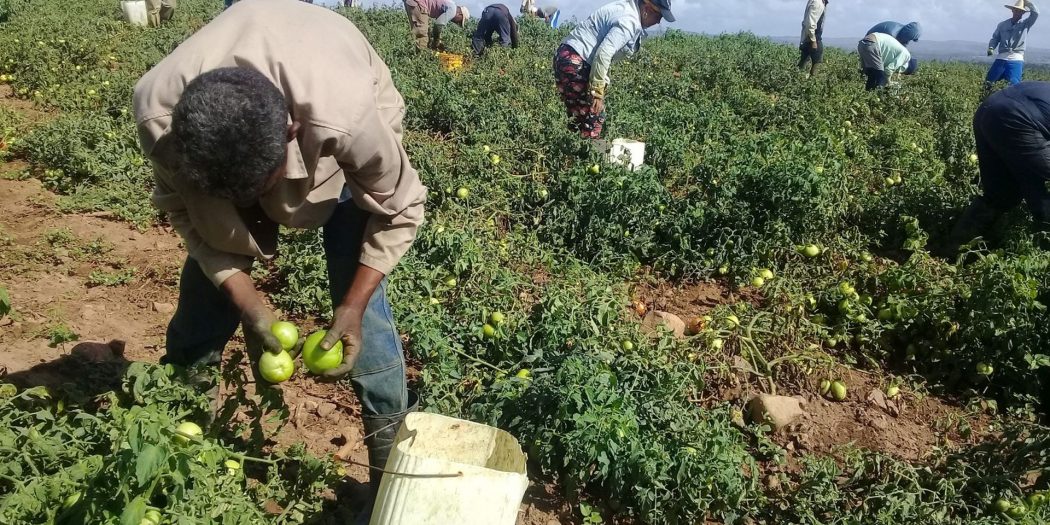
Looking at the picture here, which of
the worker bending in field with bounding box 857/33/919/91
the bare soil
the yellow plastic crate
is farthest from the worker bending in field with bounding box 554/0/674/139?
the worker bending in field with bounding box 857/33/919/91

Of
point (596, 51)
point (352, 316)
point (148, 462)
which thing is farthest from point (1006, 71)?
point (148, 462)

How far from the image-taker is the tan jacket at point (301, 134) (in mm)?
1783

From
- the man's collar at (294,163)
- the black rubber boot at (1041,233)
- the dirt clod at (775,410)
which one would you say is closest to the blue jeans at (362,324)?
the man's collar at (294,163)

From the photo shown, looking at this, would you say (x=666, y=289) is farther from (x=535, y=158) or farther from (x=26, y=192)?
(x=26, y=192)

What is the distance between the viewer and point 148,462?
61.3 inches

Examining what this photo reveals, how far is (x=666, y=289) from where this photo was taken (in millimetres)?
4617

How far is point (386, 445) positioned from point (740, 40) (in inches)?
760

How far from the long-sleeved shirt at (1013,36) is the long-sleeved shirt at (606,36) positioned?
6.66m

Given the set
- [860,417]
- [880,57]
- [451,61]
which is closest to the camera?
[860,417]

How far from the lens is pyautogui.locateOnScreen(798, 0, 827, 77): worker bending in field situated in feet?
35.4

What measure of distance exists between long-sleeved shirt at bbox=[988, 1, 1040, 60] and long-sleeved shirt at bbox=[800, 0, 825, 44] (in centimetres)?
231

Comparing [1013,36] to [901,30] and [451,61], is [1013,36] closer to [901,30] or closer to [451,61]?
[901,30]

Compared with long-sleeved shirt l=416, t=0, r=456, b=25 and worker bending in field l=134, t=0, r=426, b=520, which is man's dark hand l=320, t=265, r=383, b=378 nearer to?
worker bending in field l=134, t=0, r=426, b=520

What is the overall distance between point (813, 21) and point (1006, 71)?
2641mm
